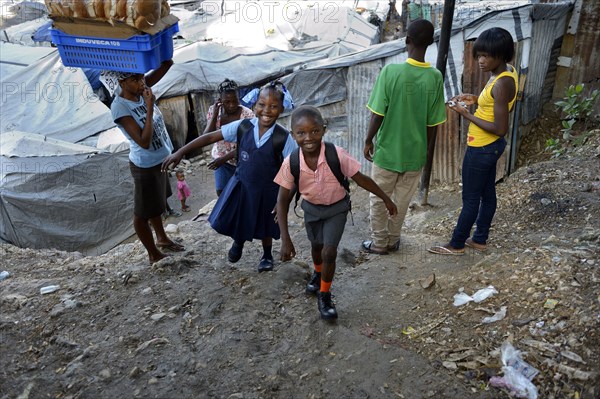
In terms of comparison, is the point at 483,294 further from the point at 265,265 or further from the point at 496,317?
the point at 265,265

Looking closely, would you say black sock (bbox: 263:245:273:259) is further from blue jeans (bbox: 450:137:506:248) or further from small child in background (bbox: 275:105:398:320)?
blue jeans (bbox: 450:137:506:248)

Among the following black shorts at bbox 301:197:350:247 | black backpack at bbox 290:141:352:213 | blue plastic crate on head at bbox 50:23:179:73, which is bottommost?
black shorts at bbox 301:197:350:247

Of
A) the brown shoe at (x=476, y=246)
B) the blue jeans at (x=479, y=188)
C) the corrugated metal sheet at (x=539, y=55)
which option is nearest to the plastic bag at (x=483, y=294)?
the blue jeans at (x=479, y=188)

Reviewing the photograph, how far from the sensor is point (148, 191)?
3.55 meters

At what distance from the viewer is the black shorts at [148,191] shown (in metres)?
3.49

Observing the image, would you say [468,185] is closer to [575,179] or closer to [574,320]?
[574,320]

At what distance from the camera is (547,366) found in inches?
91.8

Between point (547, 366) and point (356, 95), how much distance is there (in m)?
6.02

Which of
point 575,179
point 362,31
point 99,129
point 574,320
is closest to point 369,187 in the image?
point 574,320

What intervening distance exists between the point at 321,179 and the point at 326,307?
811 millimetres

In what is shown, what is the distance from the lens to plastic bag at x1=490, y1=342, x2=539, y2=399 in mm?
2229

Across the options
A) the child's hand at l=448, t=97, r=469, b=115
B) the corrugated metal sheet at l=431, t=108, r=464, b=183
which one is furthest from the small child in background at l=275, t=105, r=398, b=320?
the corrugated metal sheet at l=431, t=108, r=464, b=183

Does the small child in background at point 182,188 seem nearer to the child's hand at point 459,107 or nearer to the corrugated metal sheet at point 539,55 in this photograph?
the corrugated metal sheet at point 539,55

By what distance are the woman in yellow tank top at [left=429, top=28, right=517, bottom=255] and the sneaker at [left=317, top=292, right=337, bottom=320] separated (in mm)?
1272
